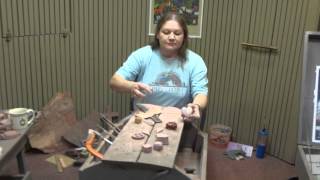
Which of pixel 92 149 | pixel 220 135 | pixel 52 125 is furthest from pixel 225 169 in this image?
pixel 92 149

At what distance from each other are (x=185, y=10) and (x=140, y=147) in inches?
70.1

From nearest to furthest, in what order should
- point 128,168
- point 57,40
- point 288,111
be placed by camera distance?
point 128,168 < point 288,111 < point 57,40

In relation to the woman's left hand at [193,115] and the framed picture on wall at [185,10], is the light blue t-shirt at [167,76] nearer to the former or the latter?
the woman's left hand at [193,115]

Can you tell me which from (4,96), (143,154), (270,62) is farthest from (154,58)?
(4,96)

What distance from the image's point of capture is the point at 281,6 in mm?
2561

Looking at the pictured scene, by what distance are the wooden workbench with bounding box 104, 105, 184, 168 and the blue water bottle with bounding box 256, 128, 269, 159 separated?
1439mm

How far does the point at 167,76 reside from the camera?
6.70 feet

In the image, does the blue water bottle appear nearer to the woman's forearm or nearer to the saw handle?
the woman's forearm

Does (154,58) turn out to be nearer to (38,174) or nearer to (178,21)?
(178,21)

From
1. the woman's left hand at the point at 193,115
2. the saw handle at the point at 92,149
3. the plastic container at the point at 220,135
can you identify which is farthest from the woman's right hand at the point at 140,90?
the plastic container at the point at 220,135

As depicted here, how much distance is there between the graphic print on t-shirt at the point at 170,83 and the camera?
2023 mm

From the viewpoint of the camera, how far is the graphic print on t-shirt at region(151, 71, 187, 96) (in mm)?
2023

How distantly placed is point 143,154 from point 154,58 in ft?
3.04

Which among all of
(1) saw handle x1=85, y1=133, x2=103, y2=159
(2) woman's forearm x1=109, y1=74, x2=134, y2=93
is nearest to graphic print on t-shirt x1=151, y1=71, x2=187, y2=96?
(2) woman's forearm x1=109, y1=74, x2=134, y2=93
